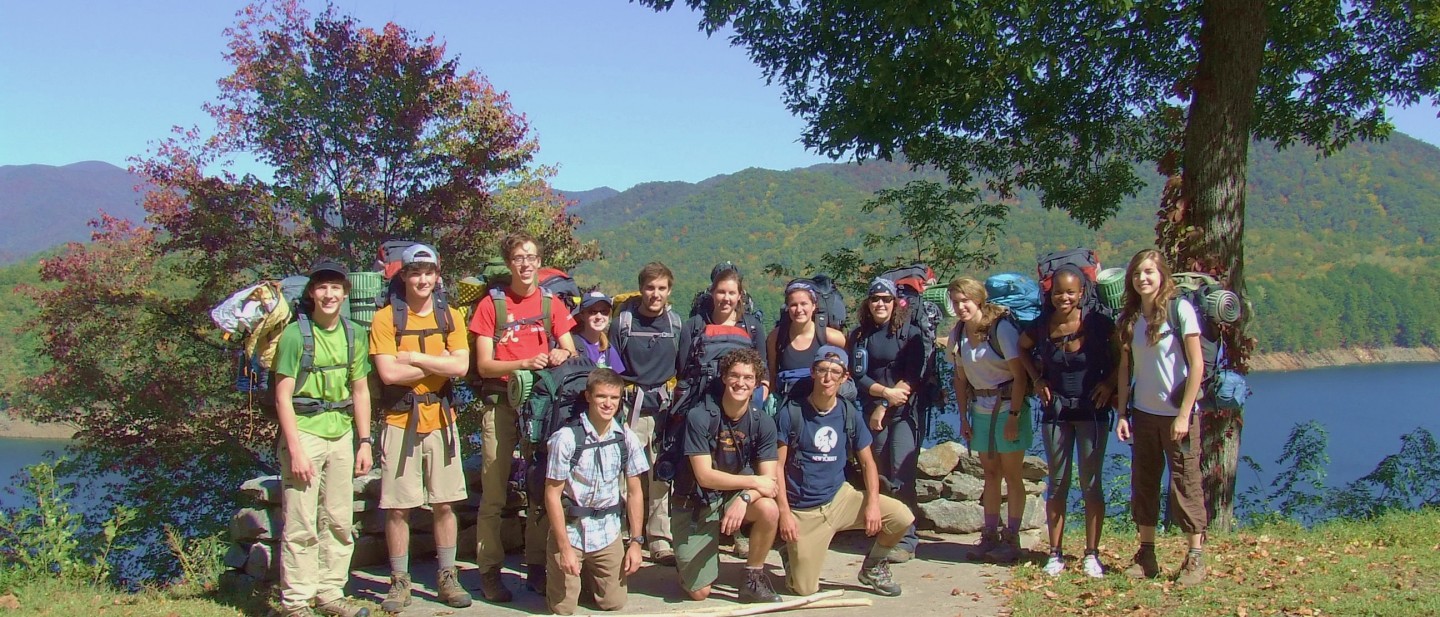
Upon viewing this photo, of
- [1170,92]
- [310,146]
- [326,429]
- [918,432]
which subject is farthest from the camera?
[310,146]

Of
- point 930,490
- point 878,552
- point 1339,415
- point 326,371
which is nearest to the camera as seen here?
point 326,371

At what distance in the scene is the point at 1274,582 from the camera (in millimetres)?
5043

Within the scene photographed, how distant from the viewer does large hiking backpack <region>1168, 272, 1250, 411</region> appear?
4.76m

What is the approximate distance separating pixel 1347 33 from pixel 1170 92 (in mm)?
1339

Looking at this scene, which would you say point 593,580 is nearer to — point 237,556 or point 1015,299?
point 237,556

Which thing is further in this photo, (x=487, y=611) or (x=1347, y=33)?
(x=1347, y=33)

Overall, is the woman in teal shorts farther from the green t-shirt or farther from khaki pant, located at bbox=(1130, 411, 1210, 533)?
the green t-shirt

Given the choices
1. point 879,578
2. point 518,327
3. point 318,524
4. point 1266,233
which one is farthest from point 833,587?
point 1266,233

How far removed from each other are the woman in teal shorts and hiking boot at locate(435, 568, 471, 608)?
2.76 m

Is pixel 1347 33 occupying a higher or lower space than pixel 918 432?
Answer: higher

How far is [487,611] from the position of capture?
488 cm

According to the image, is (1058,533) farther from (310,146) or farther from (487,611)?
(310,146)

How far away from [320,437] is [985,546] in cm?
353

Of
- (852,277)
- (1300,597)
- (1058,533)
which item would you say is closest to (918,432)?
(1058,533)
